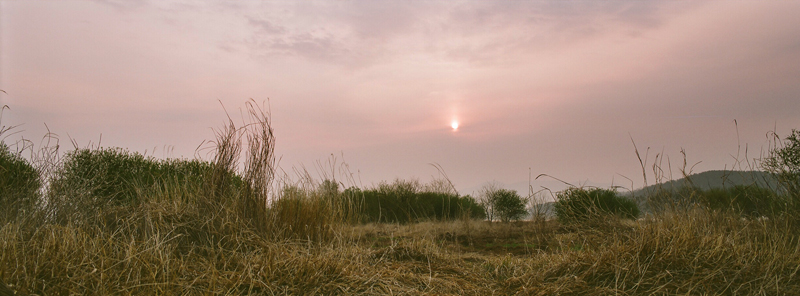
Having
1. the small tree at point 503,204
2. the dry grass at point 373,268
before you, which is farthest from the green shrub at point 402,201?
the dry grass at point 373,268

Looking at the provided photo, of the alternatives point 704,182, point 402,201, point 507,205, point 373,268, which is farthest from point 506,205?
point 373,268

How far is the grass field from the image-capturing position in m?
3.27

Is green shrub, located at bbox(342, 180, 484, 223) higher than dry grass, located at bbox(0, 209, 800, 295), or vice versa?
green shrub, located at bbox(342, 180, 484, 223)

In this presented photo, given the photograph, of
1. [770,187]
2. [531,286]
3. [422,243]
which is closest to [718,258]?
[531,286]

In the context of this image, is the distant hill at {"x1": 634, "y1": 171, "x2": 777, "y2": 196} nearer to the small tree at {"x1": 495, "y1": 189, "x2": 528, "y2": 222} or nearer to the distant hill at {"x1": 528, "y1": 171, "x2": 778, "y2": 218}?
the distant hill at {"x1": 528, "y1": 171, "x2": 778, "y2": 218}

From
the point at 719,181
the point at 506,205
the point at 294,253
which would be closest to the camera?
the point at 294,253

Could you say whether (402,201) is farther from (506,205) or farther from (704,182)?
(704,182)

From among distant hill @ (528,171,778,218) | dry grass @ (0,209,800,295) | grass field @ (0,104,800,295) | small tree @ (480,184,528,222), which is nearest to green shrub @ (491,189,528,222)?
small tree @ (480,184,528,222)

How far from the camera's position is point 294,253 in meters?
3.73

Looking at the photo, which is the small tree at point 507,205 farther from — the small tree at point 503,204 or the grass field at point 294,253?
the grass field at point 294,253

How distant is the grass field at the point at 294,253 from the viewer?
327 centimetres

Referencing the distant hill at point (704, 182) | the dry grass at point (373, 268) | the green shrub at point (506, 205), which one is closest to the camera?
the dry grass at point (373, 268)

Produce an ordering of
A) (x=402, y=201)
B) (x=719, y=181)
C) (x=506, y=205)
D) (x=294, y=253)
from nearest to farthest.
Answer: (x=294, y=253)
(x=719, y=181)
(x=402, y=201)
(x=506, y=205)

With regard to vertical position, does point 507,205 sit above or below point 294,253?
above
